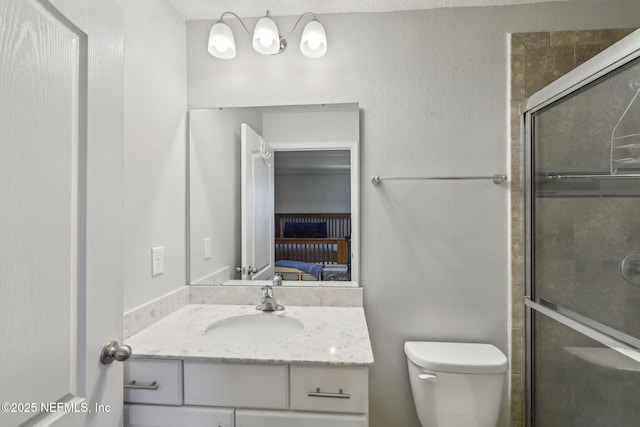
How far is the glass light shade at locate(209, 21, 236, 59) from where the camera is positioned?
1.48 metres

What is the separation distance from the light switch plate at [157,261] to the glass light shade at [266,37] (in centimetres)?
101

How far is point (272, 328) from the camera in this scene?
4.65ft

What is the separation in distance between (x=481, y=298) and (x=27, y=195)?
164 centimetres

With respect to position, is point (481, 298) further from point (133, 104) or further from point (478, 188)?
point (133, 104)

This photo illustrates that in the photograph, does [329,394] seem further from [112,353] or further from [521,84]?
[521,84]

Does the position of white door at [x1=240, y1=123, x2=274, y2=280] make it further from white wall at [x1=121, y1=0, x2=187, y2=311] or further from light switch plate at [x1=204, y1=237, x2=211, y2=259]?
white wall at [x1=121, y1=0, x2=187, y2=311]

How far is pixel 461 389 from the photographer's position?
1.30m

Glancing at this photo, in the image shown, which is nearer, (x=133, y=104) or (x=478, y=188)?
(x=133, y=104)

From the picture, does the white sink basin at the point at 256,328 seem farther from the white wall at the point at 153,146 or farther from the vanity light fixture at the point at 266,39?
the vanity light fixture at the point at 266,39

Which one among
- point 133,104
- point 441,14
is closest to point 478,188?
point 441,14

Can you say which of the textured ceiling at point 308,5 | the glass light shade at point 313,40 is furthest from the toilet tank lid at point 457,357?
the textured ceiling at point 308,5

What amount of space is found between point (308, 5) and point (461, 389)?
1804 millimetres

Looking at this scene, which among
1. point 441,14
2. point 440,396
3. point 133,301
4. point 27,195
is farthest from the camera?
point 441,14

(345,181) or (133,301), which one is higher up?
(345,181)
